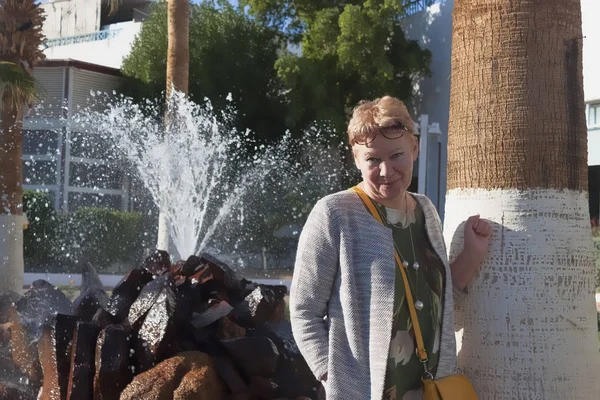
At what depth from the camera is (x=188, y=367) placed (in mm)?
3633

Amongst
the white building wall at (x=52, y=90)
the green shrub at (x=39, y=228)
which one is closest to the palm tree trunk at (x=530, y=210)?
the green shrub at (x=39, y=228)

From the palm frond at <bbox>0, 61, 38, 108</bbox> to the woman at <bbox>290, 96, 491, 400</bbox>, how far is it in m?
7.32

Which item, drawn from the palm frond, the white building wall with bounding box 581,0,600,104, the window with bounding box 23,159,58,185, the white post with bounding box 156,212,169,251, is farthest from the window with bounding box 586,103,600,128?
the window with bounding box 23,159,58,185

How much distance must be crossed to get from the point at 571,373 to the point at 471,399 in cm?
49

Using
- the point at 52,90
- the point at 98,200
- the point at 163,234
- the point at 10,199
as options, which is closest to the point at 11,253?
the point at 10,199

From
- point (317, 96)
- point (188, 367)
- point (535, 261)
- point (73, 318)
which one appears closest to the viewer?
point (535, 261)

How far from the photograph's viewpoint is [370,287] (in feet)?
8.52

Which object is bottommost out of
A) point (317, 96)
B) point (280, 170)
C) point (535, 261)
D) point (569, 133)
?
point (535, 261)

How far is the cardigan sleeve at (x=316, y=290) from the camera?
2.61 meters

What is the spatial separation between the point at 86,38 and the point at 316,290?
102 ft

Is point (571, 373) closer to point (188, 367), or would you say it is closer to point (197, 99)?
point (188, 367)

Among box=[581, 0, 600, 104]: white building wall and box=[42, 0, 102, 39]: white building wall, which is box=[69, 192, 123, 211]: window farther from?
box=[581, 0, 600, 104]: white building wall

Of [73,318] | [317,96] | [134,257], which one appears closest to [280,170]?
[317,96]

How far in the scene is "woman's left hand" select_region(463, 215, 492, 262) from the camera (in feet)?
9.87
